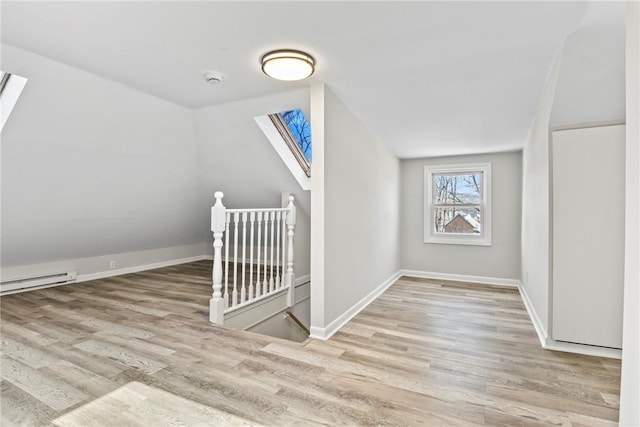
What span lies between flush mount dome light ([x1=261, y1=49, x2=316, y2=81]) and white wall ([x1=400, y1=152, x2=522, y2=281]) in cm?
358

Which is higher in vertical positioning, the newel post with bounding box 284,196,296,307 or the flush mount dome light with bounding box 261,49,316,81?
the flush mount dome light with bounding box 261,49,316,81

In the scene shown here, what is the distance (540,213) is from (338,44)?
2.39m

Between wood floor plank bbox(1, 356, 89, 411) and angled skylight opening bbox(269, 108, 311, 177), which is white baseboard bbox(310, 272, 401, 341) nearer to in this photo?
wood floor plank bbox(1, 356, 89, 411)

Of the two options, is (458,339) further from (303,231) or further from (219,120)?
(219,120)

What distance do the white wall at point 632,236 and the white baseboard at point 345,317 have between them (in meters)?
1.90

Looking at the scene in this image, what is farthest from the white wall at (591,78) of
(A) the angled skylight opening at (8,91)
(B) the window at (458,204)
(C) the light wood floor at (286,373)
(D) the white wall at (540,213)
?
(A) the angled skylight opening at (8,91)

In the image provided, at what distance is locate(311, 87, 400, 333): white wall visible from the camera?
2768 mm

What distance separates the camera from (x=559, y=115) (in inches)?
96.0

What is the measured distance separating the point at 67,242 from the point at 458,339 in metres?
4.80

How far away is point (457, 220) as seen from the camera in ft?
17.4

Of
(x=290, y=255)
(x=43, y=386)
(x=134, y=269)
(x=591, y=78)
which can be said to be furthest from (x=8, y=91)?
(x=591, y=78)

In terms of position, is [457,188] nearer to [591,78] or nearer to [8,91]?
[591,78]

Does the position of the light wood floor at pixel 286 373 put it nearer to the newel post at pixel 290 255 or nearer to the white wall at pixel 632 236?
the white wall at pixel 632 236

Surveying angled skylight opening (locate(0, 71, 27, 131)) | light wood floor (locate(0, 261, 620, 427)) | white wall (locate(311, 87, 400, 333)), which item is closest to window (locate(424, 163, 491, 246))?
white wall (locate(311, 87, 400, 333))
